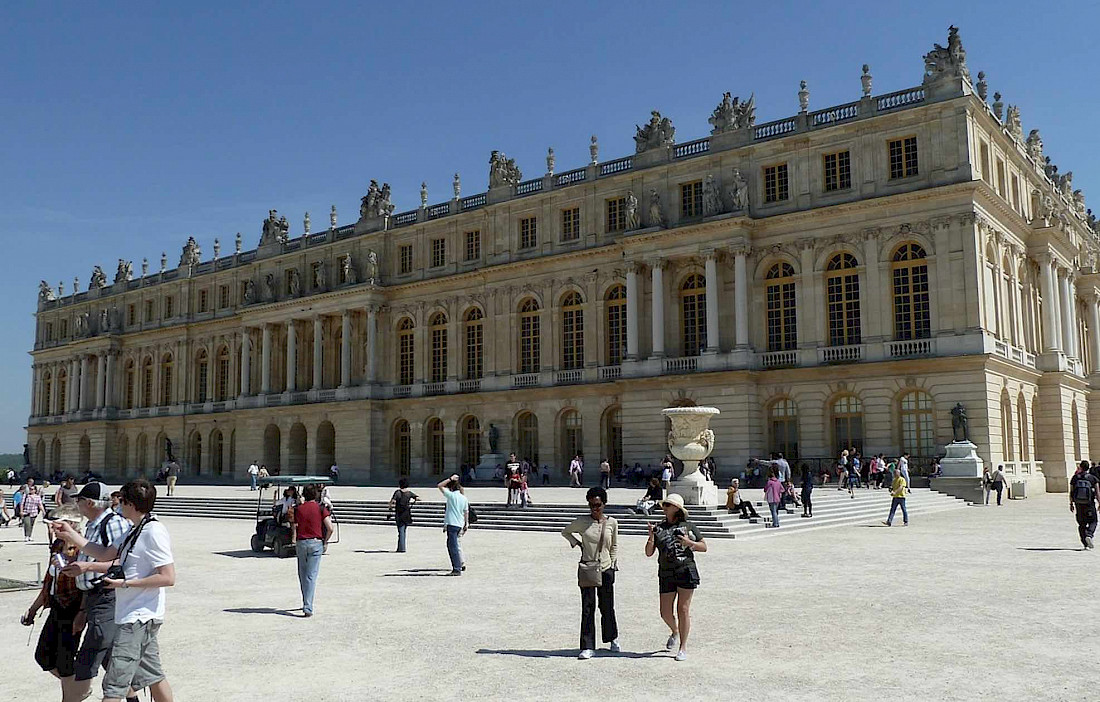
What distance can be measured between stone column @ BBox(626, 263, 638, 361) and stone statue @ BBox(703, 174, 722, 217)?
4.44 meters

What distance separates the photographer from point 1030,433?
42.8m

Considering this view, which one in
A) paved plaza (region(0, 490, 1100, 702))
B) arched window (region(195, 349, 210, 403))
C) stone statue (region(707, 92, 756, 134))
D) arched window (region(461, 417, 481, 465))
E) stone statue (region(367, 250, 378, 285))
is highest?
stone statue (region(707, 92, 756, 134))

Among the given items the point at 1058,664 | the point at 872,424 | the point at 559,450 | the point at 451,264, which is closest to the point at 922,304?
the point at 872,424

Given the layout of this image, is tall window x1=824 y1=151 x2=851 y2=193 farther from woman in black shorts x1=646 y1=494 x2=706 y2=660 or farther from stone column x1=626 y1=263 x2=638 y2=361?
woman in black shorts x1=646 y1=494 x2=706 y2=660

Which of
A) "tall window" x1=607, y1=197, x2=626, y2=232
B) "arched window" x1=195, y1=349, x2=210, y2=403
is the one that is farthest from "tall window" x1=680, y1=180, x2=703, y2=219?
"arched window" x1=195, y1=349, x2=210, y2=403

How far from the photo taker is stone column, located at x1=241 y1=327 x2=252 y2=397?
6381cm

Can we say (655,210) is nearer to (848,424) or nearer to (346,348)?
(848,424)

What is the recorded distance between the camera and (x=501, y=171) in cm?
5291

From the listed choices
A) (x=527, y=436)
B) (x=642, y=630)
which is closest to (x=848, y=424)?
(x=527, y=436)

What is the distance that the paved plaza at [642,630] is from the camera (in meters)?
8.65

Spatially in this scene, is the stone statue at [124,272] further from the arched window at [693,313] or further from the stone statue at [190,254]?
the arched window at [693,313]

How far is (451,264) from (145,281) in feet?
109

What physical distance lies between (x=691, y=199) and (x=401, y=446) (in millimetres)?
22708

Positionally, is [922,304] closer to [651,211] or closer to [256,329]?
[651,211]
